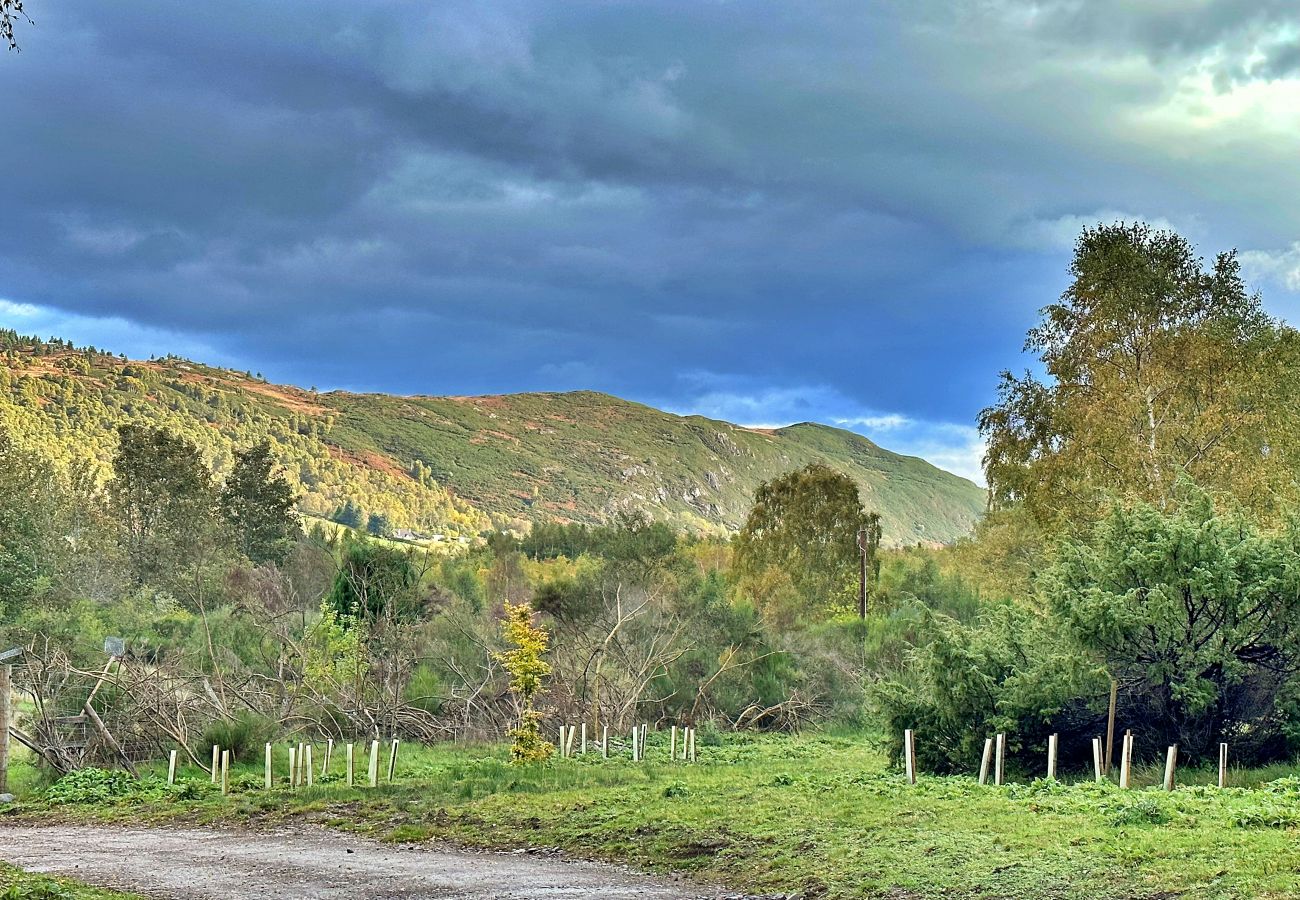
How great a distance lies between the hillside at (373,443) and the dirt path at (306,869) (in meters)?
79.8

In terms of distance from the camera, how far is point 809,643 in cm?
4288

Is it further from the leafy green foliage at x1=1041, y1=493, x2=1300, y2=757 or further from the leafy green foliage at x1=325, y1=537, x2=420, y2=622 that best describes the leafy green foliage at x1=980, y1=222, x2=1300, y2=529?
the leafy green foliage at x1=325, y1=537, x2=420, y2=622

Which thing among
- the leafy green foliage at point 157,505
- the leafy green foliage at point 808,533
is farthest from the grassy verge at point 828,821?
the leafy green foliage at point 157,505

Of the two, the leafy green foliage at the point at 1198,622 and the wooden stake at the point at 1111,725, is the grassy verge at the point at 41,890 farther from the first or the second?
the leafy green foliage at the point at 1198,622

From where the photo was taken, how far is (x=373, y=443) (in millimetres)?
150125

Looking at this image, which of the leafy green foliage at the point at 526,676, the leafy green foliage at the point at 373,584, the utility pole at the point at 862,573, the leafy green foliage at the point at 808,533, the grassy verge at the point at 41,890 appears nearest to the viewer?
the grassy verge at the point at 41,890

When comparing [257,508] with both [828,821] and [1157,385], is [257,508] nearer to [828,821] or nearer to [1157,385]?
[1157,385]

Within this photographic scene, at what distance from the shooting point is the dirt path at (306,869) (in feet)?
37.3

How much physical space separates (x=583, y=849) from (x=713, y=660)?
25.7 metres

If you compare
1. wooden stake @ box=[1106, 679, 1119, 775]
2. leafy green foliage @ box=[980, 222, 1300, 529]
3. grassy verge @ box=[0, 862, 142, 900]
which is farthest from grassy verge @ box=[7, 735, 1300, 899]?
leafy green foliage @ box=[980, 222, 1300, 529]

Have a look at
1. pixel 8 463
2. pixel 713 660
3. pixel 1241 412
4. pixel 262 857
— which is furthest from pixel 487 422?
pixel 262 857

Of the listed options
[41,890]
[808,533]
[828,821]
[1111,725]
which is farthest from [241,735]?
[808,533]

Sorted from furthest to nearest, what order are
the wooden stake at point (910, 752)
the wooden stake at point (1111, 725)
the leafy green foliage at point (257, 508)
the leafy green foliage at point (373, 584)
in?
the leafy green foliage at point (257, 508) < the leafy green foliage at point (373, 584) < the wooden stake at point (910, 752) < the wooden stake at point (1111, 725)

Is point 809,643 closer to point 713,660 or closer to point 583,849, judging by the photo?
point 713,660
